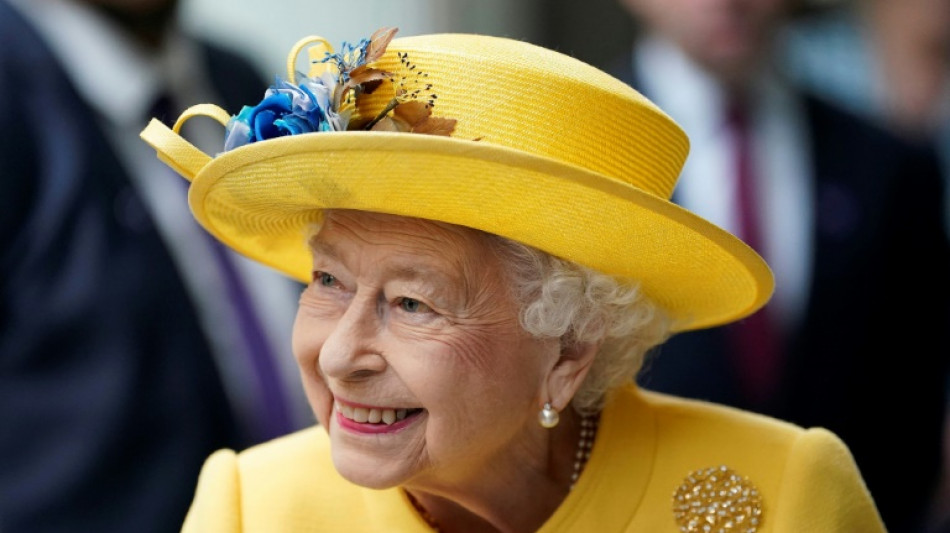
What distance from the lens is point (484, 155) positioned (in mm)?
2100

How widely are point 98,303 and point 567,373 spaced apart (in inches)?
79.2

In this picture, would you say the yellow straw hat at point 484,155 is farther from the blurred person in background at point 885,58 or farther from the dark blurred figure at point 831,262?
the blurred person in background at point 885,58

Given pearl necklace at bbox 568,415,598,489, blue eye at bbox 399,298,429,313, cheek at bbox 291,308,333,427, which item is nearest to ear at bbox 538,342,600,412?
pearl necklace at bbox 568,415,598,489

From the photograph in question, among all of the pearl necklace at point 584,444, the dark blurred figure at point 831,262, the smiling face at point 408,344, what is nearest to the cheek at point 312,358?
the smiling face at point 408,344

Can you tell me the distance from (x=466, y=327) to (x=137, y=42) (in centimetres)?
257

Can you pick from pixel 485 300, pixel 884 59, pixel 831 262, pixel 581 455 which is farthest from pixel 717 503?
pixel 884 59

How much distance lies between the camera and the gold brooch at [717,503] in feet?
8.63

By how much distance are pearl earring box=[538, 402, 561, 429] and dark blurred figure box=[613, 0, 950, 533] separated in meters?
1.85

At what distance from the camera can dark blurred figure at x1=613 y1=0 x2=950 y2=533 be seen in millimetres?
4461

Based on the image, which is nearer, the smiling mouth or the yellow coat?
the smiling mouth

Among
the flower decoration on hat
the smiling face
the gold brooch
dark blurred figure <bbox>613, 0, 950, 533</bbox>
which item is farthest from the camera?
dark blurred figure <bbox>613, 0, 950, 533</bbox>

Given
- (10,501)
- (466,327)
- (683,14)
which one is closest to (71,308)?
(10,501)

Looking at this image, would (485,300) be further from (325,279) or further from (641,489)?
(641,489)

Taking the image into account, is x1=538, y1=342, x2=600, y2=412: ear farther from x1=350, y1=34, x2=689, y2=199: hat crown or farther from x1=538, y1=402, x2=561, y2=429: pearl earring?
x1=350, y1=34, x2=689, y2=199: hat crown
